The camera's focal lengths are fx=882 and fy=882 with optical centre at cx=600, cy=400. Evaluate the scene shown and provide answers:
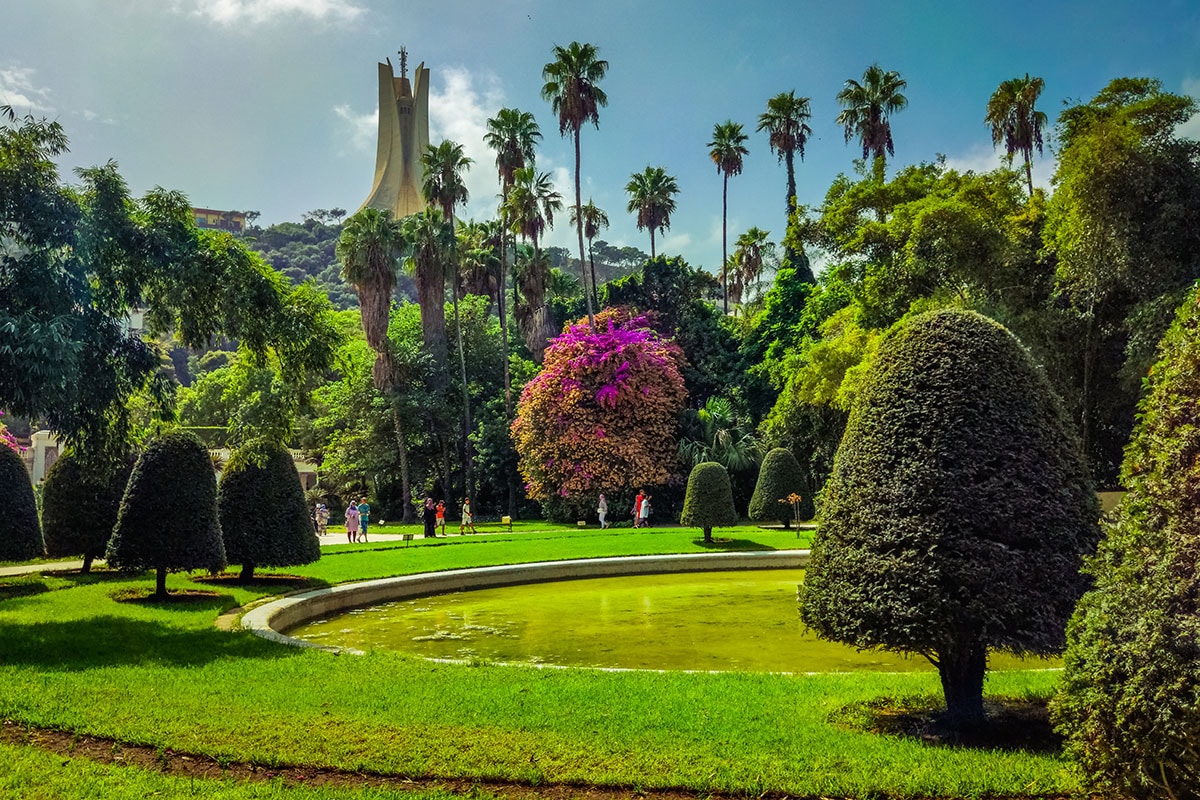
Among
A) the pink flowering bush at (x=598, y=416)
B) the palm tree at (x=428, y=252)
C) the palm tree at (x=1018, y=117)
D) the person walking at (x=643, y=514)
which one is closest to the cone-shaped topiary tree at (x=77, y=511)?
the person walking at (x=643, y=514)

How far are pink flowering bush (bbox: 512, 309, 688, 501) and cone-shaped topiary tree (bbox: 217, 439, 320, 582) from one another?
21003 millimetres

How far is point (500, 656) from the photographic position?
39.7 feet

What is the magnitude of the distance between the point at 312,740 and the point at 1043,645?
5.87 meters

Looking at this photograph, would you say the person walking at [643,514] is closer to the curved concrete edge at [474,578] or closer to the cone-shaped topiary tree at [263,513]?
the curved concrete edge at [474,578]

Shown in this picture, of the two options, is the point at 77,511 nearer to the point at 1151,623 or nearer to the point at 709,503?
the point at 709,503

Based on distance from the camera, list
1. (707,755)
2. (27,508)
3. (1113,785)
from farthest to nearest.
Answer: (27,508)
(707,755)
(1113,785)

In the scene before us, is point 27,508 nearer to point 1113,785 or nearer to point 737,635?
point 737,635

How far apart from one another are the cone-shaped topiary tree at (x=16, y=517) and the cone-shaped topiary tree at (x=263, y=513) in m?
5.08

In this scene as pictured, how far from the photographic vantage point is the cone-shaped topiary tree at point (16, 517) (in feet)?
60.9

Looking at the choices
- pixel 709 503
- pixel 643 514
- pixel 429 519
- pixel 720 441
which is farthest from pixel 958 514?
pixel 720 441

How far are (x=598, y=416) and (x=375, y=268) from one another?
47.1 ft

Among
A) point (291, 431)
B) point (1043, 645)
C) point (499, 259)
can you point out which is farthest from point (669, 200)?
point (1043, 645)

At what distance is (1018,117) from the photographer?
38469 mm

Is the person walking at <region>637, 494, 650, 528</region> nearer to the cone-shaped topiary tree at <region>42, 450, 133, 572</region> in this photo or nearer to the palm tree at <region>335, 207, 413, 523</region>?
the palm tree at <region>335, 207, 413, 523</region>
